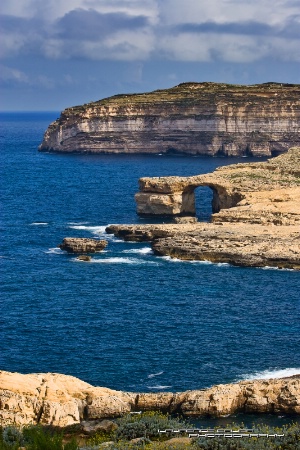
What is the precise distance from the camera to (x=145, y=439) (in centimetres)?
4259

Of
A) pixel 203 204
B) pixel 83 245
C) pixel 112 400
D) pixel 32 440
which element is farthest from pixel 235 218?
pixel 32 440

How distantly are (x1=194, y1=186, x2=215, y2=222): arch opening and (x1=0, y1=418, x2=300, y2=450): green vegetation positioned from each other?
2530 inches

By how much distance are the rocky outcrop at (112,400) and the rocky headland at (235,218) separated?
34.8 metres

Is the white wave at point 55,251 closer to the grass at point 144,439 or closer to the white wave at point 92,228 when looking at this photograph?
the white wave at point 92,228

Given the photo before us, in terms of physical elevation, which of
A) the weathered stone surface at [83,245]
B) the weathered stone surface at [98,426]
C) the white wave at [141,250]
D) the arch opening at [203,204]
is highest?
the arch opening at [203,204]

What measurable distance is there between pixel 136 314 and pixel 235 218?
2971 cm

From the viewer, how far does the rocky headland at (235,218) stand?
86.1 metres

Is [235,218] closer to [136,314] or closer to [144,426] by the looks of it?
[136,314]

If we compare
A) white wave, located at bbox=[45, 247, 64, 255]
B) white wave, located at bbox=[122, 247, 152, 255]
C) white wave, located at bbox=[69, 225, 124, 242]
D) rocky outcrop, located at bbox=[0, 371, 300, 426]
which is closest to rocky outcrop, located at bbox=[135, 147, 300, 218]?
white wave, located at bbox=[69, 225, 124, 242]

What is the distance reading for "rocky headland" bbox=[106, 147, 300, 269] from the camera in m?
86.1

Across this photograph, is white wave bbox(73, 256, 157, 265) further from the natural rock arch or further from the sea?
the natural rock arch

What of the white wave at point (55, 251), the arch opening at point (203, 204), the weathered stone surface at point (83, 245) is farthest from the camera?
the arch opening at point (203, 204)

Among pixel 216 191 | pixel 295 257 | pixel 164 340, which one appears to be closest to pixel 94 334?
pixel 164 340

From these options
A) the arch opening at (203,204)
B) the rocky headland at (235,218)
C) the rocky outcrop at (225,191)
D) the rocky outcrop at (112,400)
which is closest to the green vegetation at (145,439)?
the rocky outcrop at (112,400)
